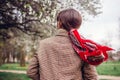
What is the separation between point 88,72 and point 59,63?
280mm

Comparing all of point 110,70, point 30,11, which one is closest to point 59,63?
point 30,11

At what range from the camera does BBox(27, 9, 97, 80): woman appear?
3.35 meters

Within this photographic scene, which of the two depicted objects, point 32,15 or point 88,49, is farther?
point 32,15

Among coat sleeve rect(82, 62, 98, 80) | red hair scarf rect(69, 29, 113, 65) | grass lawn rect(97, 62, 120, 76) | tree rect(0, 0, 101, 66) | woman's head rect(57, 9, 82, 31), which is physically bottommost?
grass lawn rect(97, 62, 120, 76)

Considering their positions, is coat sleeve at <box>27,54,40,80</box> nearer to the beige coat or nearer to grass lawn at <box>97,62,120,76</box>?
the beige coat

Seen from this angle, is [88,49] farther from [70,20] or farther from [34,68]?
[34,68]

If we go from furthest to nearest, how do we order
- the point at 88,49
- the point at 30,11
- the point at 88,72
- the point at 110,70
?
the point at 110,70
the point at 30,11
the point at 88,72
the point at 88,49

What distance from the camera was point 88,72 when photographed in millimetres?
3418

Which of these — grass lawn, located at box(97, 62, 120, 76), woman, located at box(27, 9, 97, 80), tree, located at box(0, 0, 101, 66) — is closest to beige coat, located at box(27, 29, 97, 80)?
woman, located at box(27, 9, 97, 80)

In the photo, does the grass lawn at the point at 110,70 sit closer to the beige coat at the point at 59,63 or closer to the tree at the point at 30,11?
the tree at the point at 30,11

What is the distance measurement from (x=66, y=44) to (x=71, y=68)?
234mm

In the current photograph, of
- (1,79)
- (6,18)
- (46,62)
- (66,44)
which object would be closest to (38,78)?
(46,62)

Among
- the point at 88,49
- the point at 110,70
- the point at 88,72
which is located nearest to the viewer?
the point at 88,49

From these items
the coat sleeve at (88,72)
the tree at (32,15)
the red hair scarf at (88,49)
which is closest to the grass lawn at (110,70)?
the tree at (32,15)
